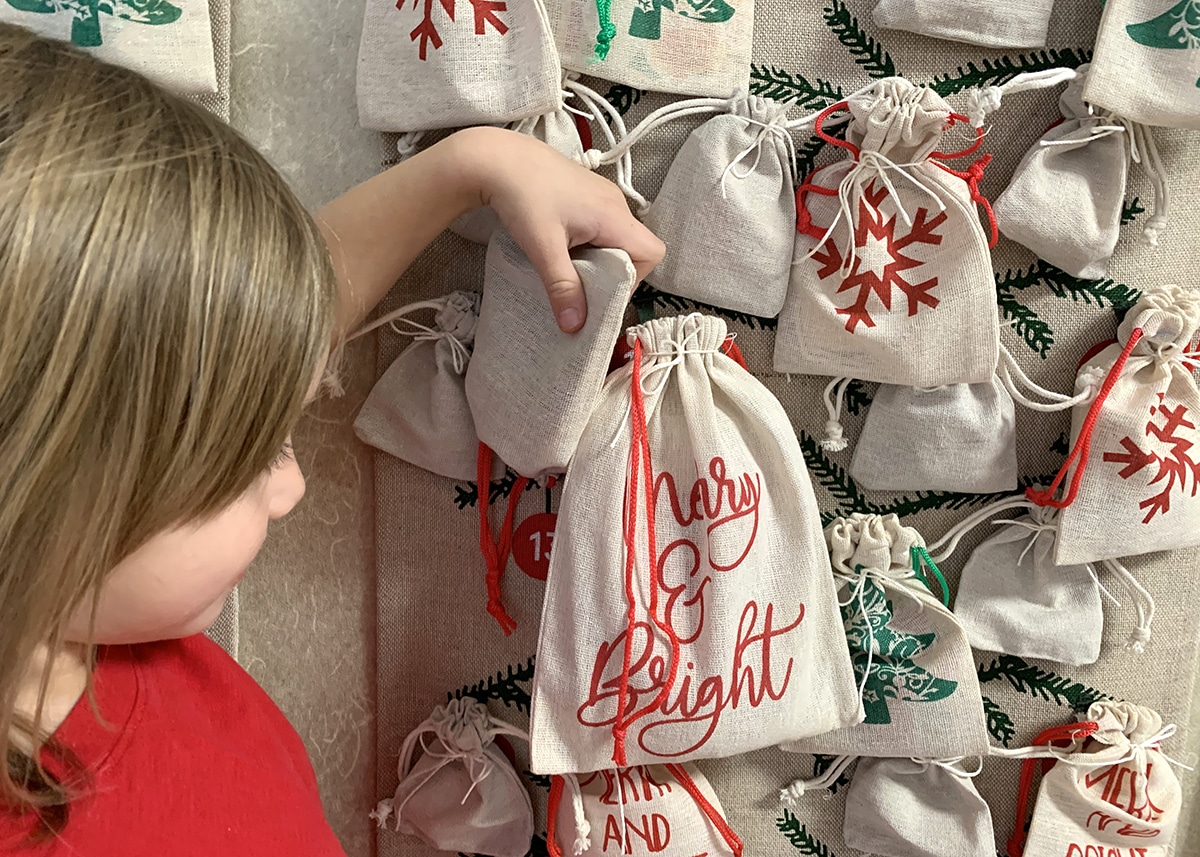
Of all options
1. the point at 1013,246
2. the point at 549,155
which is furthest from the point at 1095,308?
the point at 549,155

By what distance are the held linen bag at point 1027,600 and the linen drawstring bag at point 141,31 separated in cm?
70

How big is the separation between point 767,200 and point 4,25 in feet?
1.52

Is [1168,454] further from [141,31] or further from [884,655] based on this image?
[141,31]

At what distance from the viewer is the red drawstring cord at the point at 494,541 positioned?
2.33 feet

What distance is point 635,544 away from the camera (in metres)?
0.64

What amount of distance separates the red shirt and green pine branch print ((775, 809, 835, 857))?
1.30ft

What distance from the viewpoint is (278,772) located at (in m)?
0.57

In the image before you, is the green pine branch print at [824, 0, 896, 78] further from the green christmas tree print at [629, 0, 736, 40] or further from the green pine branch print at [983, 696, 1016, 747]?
the green pine branch print at [983, 696, 1016, 747]

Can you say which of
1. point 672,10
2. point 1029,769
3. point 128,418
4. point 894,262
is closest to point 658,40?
point 672,10

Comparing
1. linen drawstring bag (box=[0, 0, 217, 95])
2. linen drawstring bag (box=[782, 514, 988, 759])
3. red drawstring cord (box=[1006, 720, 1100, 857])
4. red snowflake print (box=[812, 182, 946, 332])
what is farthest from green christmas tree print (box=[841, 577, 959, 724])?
linen drawstring bag (box=[0, 0, 217, 95])

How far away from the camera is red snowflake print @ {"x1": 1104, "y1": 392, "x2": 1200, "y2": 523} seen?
2.19ft

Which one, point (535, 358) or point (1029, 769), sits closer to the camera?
point (535, 358)

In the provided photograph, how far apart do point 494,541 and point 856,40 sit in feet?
1.54

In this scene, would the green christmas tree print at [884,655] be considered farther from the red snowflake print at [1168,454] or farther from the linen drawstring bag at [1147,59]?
the linen drawstring bag at [1147,59]
